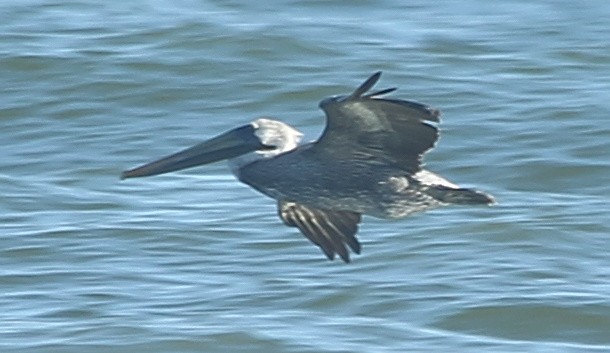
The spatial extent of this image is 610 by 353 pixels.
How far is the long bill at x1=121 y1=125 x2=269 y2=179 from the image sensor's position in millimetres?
8883

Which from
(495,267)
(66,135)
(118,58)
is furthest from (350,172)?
(118,58)

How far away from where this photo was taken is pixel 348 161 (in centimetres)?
868

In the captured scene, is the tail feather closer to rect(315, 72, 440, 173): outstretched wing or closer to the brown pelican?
the brown pelican

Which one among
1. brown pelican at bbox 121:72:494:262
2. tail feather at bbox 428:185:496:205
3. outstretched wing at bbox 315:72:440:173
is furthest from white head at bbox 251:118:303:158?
tail feather at bbox 428:185:496:205

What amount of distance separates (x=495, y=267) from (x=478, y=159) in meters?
2.00

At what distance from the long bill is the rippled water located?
4.71 feet

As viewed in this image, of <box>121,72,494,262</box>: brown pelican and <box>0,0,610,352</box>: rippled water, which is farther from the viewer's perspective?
<box>0,0,610,352</box>: rippled water

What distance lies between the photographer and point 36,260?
38.2 ft

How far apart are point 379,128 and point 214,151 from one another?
2.97ft

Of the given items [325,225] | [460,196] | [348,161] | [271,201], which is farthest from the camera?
[271,201]

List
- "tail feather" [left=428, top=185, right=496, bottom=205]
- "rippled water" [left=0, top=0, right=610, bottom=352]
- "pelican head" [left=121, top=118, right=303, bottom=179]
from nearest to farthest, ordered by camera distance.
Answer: "tail feather" [left=428, top=185, right=496, bottom=205], "pelican head" [left=121, top=118, right=303, bottom=179], "rippled water" [left=0, top=0, right=610, bottom=352]

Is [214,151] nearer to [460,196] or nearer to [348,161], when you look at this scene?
[348,161]

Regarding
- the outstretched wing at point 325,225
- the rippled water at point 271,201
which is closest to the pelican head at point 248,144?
the outstretched wing at point 325,225

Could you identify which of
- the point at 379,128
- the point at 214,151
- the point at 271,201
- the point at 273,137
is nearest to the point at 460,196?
the point at 379,128
